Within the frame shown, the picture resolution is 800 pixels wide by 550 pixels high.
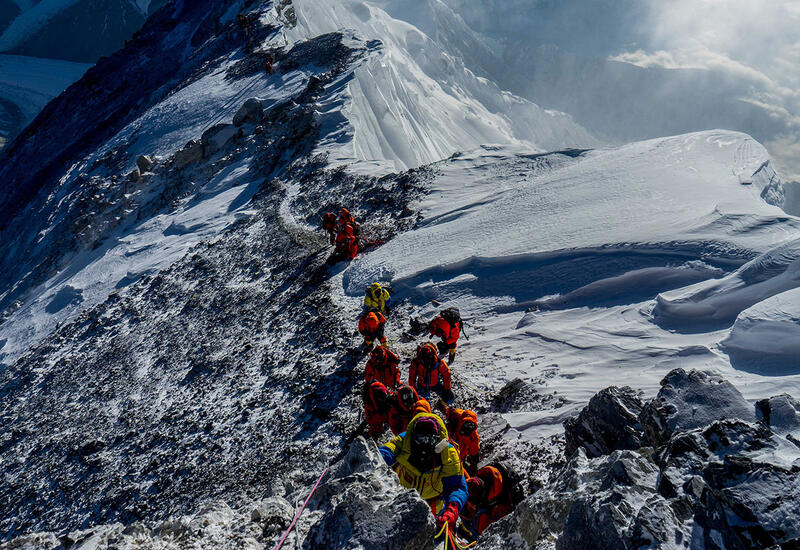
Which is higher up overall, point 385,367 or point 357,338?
point 385,367

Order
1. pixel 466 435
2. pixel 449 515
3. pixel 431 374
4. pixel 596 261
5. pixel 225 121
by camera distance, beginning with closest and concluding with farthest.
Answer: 1. pixel 449 515
2. pixel 466 435
3. pixel 431 374
4. pixel 596 261
5. pixel 225 121

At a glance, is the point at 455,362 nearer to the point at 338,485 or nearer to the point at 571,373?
the point at 571,373

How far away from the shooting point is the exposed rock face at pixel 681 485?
357cm

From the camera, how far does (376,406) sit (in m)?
7.87

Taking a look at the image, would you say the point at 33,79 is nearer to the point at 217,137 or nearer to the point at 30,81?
the point at 30,81

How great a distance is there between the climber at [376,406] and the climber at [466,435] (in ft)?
3.75

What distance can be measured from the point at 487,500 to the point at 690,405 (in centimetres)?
258

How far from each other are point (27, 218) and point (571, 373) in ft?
116

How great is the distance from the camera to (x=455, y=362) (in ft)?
32.8

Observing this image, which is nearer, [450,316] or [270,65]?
[450,316]

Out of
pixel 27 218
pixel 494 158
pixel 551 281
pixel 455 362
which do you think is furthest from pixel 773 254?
pixel 27 218

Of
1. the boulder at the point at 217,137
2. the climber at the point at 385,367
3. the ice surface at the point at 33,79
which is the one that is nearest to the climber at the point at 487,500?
the climber at the point at 385,367

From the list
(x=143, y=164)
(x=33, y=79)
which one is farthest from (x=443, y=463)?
(x=33, y=79)

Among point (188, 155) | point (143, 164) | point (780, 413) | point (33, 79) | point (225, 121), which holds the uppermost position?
point (33, 79)
